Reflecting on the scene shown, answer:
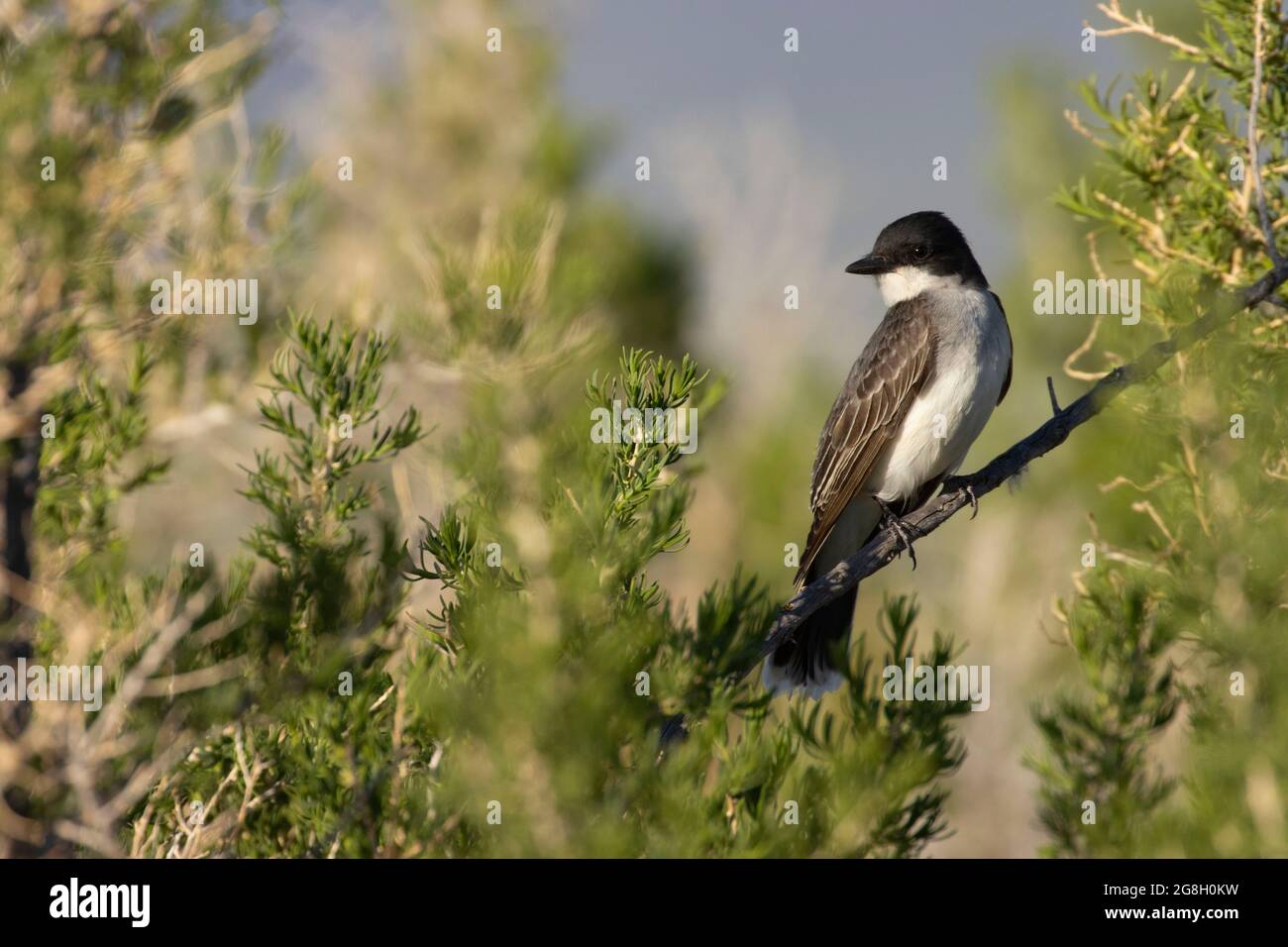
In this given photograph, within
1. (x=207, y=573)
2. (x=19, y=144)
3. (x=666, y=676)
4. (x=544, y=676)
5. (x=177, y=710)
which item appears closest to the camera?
(x=544, y=676)

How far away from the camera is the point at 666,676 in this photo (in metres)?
2.24

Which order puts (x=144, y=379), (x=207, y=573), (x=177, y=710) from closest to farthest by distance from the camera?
(x=177, y=710)
(x=207, y=573)
(x=144, y=379)

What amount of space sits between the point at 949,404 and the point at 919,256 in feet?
2.66

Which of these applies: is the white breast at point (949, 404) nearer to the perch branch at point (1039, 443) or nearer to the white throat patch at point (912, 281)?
the white throat patch at point (912, 281)

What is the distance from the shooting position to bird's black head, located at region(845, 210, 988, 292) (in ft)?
16.9

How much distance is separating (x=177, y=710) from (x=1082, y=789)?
195 cm

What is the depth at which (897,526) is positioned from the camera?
415 cm

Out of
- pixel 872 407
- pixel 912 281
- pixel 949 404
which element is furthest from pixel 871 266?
pixel 949 404

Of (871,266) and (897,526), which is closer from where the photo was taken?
(897,526)

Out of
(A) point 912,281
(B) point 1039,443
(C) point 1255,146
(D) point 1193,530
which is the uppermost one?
(A) point 912,281

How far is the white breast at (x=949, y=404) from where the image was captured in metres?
4.68

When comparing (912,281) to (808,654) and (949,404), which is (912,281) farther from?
(808,654)

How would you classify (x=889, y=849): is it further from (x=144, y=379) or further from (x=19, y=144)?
(x=19, y=144)

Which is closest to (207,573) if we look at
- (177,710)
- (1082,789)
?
(177,710)
